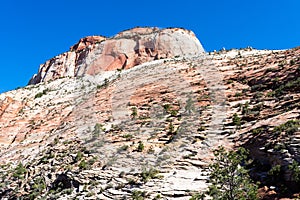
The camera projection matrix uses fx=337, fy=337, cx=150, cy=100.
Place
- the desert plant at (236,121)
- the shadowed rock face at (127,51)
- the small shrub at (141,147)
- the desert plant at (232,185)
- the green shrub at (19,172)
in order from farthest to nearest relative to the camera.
Answer: the shadowed rock face at (127,51) → the green shrub at (19,172) → the small shrub at (141,147) → the desert plant at (236,121) → the desert plant at (232,185)

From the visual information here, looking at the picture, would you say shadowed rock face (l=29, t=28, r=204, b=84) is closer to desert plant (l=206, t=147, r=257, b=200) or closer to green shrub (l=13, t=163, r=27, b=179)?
green shrub (l=13, t=163, r=27, b=179)

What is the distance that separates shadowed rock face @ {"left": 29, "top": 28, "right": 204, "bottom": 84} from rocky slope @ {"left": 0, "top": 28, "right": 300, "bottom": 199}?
11.3 meters

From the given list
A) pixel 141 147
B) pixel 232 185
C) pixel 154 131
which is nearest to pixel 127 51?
pixel 154 131

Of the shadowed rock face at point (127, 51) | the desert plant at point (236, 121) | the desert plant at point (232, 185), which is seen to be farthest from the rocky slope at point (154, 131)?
the shadowed rock face at point (127, 51)

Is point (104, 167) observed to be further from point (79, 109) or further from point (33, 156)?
point (79, 109)

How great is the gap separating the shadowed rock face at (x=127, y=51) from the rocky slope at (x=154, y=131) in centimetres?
1127

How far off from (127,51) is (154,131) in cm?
3181

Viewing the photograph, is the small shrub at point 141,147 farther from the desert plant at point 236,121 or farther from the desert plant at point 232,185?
the desert plant at point 232,185

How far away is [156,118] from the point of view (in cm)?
2472

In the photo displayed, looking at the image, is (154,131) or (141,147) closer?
(141,147)

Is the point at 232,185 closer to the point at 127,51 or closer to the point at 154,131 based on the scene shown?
the point at 154,131

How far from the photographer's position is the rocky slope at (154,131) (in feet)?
53.7

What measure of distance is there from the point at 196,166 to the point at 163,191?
2422 mm

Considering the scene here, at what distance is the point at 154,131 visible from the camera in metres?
22.5
